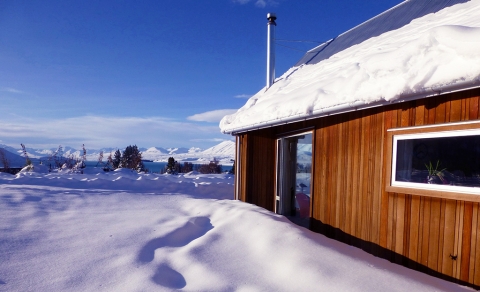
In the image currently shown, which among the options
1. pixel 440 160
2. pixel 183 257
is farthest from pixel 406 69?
pixel 183 257

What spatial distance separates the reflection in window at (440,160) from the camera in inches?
109

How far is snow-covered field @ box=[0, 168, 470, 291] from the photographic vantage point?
2.63 metres

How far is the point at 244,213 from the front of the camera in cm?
434

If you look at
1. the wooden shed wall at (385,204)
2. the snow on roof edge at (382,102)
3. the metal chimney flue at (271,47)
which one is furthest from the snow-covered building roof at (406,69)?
the metal chimney flue at (271,47)

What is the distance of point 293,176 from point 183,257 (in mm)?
4497

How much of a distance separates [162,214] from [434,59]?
13.6 feet

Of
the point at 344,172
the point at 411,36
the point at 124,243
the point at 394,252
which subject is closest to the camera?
the point at 394,252

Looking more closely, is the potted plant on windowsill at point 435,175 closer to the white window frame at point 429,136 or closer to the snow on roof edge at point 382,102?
the white window frame at point 429,136

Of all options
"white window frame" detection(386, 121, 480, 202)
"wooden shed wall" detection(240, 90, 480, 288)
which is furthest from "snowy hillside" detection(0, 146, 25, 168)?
"white window frame" detection(386, 121, 480, 202)

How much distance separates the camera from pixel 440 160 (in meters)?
3.03

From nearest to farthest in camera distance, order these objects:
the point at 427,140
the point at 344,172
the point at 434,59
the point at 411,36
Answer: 1. the point at 434,59
2. the point at 427,140
3. the point at 344,172
4. the point at 411,36

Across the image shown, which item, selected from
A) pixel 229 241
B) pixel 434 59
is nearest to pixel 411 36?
pixel 434 59

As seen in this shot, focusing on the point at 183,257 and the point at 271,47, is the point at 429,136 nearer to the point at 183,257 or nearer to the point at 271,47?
the point at 183,257

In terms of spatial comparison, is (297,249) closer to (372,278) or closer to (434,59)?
(372,278)
